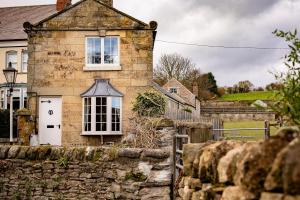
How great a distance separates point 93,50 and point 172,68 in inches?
1784

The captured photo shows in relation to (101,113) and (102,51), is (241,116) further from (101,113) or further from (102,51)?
(101,113)

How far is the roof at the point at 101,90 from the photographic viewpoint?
21.7 metres

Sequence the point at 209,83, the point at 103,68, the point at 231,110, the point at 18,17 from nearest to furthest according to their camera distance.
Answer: the point at 103,68 < the point at 18,17 < the point at 231,110 < the point at 209,83

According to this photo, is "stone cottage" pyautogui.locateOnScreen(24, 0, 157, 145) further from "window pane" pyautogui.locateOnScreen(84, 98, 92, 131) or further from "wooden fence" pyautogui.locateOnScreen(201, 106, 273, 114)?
"wooden fence" pyautogui.locateOnScreen(201, 106, 273, 114)

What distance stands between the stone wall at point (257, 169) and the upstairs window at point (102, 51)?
1759cm

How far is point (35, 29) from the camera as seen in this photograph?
72.6 feet

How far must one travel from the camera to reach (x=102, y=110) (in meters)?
22.0

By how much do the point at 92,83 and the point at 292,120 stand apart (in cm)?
1831

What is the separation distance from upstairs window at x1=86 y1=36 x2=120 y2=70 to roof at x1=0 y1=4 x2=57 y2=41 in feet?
43.8

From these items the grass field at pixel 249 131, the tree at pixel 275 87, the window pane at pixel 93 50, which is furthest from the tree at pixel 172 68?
the tree at pixel 275 87

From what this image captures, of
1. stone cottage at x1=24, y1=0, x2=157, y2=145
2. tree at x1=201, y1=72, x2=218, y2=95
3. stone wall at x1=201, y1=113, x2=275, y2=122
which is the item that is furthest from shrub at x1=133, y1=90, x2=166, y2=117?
tree at x1=201, y1=72, x2=218, y2=95

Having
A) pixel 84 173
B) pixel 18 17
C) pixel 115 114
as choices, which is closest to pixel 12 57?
pixel 18 17

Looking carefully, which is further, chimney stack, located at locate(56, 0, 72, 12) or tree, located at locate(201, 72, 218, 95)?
tree, located at locate(201, 72, 218, 95)

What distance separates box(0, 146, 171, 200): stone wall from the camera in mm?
12766
